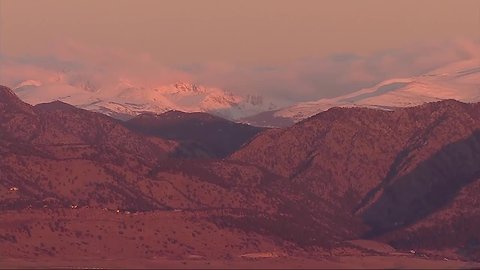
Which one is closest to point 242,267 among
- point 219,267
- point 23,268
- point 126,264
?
point 219,267

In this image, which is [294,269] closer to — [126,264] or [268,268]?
[268,268]

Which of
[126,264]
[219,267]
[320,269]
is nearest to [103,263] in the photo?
[126,264]

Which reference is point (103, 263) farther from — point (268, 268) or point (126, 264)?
point (268, 268)

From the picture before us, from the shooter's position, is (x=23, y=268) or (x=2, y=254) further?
(x=2, y=254)

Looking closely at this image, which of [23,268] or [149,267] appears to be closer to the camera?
[23,268]

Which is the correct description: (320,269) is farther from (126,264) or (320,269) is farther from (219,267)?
(126,264)

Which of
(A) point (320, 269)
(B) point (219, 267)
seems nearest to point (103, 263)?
(B) point (219, 267)

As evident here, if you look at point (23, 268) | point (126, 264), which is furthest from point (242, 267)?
point (23, 268)
